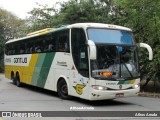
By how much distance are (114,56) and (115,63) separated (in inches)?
11.2

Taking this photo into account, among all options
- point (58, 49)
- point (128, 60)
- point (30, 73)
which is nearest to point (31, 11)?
point (30, 73)

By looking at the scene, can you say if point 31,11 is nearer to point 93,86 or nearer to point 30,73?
point 30,73

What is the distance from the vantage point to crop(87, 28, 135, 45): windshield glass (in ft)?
45.5

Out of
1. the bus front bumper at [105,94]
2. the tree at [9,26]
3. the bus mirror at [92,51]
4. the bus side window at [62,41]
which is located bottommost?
the bus front bumper at [105,94]

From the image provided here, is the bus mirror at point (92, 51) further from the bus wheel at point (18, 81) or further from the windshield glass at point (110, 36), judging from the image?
the bus wheel at point (18, 81)

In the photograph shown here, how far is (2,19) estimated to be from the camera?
69438mm

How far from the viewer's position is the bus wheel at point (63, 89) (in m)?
15.9

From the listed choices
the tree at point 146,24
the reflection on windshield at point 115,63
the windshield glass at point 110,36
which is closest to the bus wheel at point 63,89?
the reflection on windshield at point 115,63

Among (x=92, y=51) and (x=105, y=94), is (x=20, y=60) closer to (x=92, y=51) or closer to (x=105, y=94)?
(x=105, y=94)

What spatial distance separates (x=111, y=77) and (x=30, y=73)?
27.2 ft

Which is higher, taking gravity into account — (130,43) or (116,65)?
(130,43)

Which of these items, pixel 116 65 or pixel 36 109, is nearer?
pixel 36 109

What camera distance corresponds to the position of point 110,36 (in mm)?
14234

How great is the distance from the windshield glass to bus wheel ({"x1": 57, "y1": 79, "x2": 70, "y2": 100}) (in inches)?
122
